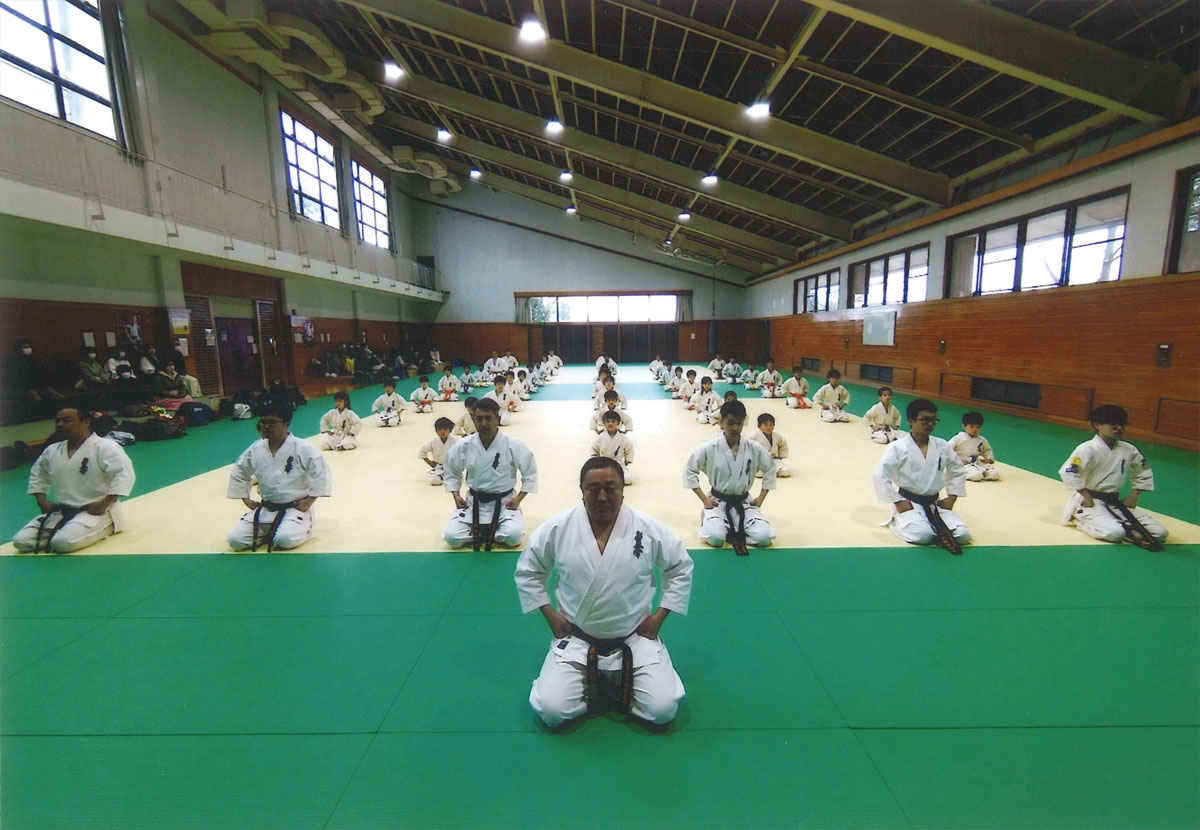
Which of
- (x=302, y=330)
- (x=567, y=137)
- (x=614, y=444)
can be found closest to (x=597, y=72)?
(x=567, y=137)

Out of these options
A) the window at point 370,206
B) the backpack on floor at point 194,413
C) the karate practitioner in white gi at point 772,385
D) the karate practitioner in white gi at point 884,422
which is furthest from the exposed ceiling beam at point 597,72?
the window at point 370,206

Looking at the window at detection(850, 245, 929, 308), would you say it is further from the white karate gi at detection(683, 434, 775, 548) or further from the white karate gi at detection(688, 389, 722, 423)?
the white karate gi at detection(683, 434, 775, 548)

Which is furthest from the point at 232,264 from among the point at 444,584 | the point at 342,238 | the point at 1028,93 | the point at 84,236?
the point at 1028,93

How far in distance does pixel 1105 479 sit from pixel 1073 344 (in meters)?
5.88

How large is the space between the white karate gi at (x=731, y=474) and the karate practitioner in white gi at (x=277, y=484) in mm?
3058

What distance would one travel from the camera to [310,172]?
16.5m

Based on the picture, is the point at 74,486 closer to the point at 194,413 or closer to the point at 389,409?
the point at 389,409

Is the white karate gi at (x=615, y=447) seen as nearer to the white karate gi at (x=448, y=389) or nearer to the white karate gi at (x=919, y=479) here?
the white karate gi at (x=919, y=479)

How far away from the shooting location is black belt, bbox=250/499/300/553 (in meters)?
4.32

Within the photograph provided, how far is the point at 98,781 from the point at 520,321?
25.7 meters

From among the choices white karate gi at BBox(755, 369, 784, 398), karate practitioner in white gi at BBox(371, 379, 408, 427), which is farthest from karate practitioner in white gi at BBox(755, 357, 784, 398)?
karate practitioner in white gi at BBox(371, 379, 408, 427)

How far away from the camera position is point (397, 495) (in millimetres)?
5914

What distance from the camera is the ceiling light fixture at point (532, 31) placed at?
8.91m

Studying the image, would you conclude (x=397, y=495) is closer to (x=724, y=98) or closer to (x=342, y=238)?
(x=724, y=98)
